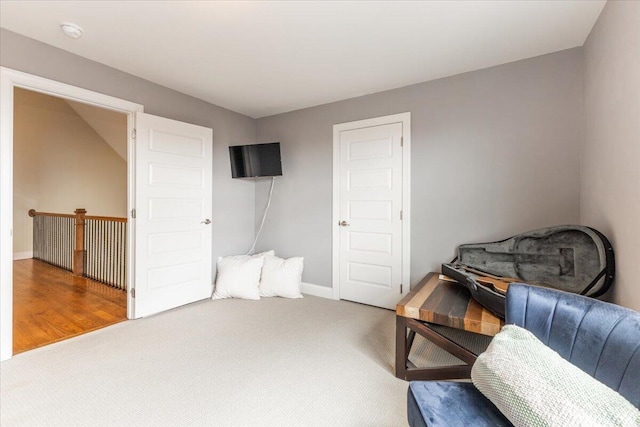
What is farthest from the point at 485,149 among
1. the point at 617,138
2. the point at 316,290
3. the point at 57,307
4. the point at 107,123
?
the point at 107,123

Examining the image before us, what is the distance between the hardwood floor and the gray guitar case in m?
3.18

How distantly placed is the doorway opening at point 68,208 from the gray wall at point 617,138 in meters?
3.86

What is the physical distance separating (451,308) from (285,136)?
2.91m

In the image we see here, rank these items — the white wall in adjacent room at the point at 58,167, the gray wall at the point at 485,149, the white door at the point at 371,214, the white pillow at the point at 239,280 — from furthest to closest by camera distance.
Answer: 1. the white wall in adjacent room at the point at 58,167
2. the white pillow at the point at 239,280
3. the white door at the point at 371,214
4. the gray wall at the point at 485,149

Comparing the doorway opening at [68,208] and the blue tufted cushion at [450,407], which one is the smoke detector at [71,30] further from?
the blue tufted cushion at [450,407]

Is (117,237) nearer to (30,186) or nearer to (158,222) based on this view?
(158,222)

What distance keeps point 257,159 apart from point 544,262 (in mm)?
3095

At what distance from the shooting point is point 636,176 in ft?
4.45

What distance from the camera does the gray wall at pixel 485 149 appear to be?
91.3 inches

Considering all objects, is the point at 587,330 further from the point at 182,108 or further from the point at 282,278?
the point at 182,108

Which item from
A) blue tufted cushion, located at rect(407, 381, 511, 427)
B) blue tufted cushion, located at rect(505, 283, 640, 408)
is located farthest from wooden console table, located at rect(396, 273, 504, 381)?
blue tufted cushion, located at rect(407, 381, 511, 427)

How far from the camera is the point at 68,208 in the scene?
223 inches

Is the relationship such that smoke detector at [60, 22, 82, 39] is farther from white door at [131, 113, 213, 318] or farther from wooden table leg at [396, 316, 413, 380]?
wooden table leg at [396, 316, 413, 380]

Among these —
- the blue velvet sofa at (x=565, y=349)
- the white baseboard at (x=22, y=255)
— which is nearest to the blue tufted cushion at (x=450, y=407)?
the blue velvet sofa at (x=565, y=349)
